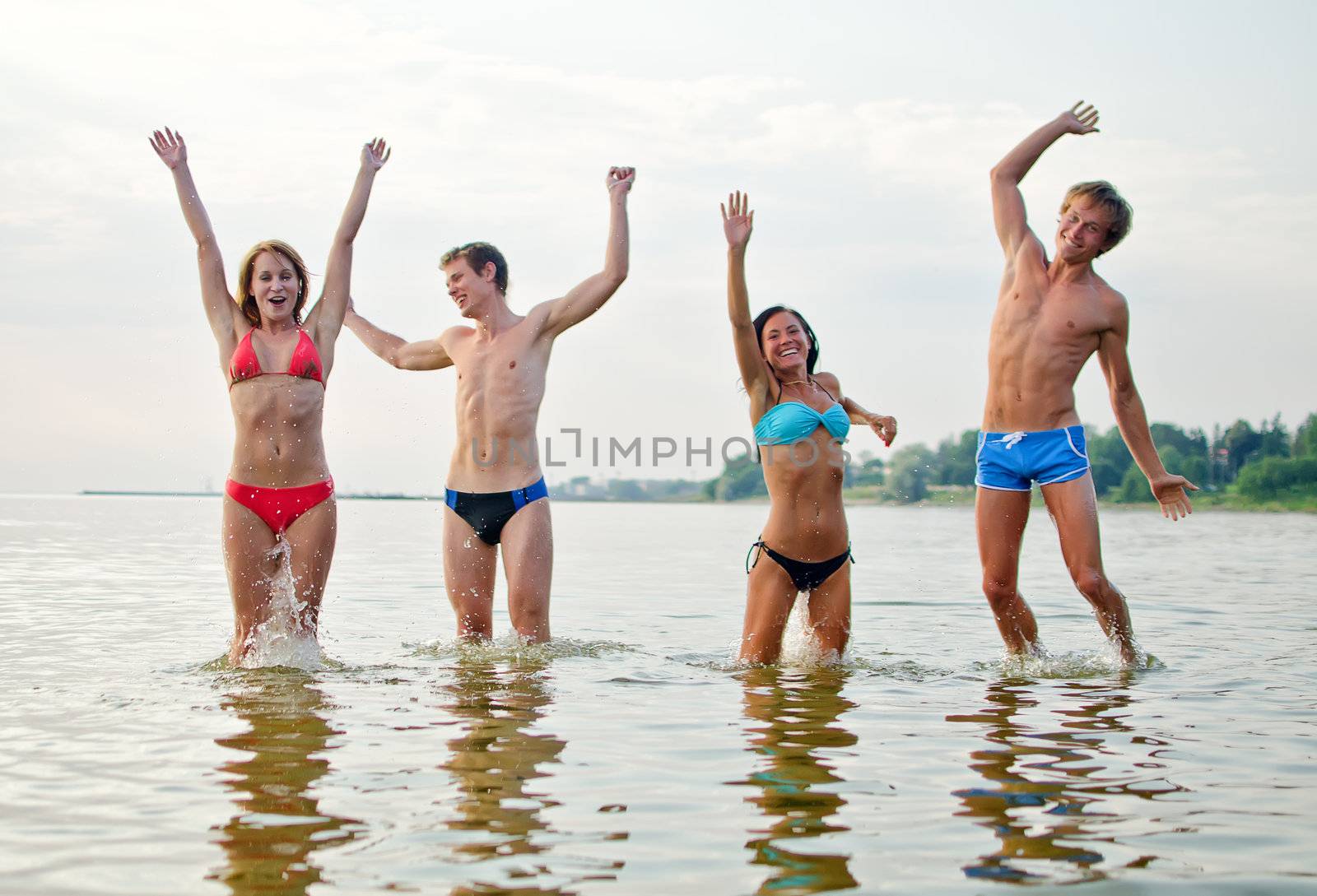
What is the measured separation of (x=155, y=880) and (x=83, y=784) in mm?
1175

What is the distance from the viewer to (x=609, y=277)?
801 centimetres

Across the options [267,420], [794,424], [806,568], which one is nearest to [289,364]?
[267,420]

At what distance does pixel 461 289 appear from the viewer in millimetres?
8172

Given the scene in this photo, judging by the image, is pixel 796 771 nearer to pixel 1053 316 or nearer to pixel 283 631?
pixel 283 631

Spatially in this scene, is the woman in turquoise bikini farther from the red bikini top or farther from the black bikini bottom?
the red bikini top

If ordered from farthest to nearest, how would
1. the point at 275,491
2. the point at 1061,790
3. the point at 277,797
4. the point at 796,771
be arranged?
1. the point at 275,491
2. the point at 796,771
3. the point at 1061,790
4. the point at 277,797

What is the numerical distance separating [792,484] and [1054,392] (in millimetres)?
1620

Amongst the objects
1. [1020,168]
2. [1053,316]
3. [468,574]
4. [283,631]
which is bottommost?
[283,631]

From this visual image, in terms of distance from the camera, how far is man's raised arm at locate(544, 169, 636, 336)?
7984 millimetres

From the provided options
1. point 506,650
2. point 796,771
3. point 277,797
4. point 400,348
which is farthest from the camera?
point 400,348

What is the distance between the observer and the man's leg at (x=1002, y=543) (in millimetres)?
7555

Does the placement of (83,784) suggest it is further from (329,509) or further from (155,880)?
(329,509)

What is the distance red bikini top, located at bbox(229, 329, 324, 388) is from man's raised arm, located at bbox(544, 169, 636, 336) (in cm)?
163

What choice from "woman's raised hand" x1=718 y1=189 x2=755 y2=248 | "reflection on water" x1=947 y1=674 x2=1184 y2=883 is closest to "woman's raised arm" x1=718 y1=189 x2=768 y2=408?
"woman's raised hand" x1=718 y1=189 x2=755 y2=248
